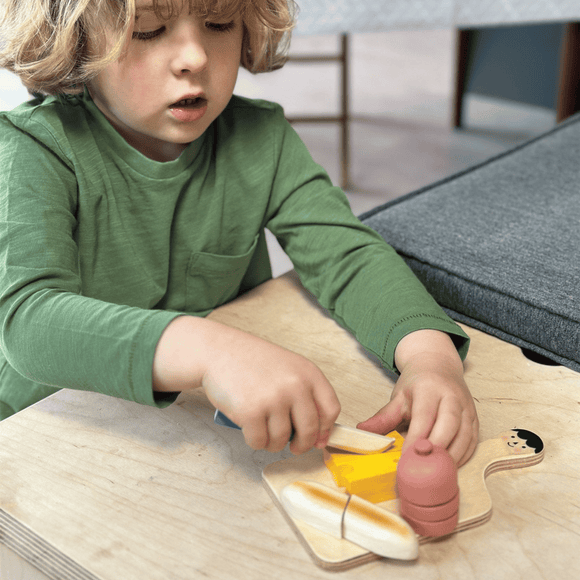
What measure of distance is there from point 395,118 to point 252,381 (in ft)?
8.77

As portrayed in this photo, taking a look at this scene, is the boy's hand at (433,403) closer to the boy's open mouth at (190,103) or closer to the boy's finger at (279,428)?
the boy's finger at (279,428)

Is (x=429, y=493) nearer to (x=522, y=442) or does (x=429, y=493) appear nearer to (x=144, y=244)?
(x=522, y=442)

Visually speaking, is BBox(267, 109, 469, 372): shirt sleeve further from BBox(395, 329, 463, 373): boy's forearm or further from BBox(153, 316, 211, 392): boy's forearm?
Result: BBox(153, 316, 211, 392): boy's forearm

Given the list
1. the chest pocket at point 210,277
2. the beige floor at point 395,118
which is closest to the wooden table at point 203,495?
the chest pocket at point 210,277

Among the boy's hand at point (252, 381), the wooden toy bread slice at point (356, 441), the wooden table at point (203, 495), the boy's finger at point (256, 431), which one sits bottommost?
the wooden table at point (203, 495)

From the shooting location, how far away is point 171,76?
64cm

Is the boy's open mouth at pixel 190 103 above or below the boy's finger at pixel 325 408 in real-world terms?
above

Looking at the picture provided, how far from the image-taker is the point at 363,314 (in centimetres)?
70

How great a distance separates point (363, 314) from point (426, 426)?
19 cm

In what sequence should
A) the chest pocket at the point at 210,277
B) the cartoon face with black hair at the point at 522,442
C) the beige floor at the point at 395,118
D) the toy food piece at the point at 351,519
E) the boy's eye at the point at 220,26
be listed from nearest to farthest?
the toy food piece at the point at 351,519 < the cartoon face with black hair at the point at 522,442 < the boy's eye at the point at 220,26 < the chest pocket at the point at 210,277 < the beige floor at the point at 395,118

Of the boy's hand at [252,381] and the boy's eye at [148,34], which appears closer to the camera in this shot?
the boy's hand at [252,381]

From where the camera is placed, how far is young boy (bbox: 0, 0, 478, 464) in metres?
0.51

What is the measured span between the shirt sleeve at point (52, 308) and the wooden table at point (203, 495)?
5 centimetres

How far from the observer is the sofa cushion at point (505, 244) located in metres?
0.71
